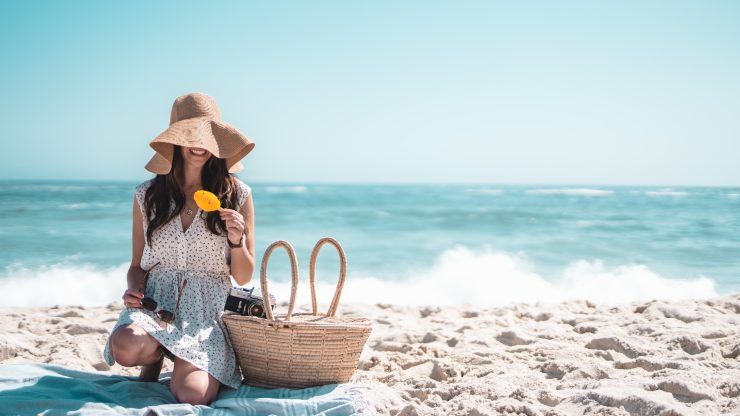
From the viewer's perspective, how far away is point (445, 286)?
7969mm

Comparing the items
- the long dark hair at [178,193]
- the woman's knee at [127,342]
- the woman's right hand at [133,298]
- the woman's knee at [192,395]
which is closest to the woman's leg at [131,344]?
the woman's knee at [127,342]

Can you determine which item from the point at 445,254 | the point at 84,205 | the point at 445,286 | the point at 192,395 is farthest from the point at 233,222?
the point at 84,205

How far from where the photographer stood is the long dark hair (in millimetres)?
3100

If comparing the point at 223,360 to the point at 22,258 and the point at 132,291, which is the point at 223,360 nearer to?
the point at 132,291

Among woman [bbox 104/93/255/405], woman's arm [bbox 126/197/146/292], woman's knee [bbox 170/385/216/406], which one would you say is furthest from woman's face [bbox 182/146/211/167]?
woman's knee [bbox 170/385/216/406]

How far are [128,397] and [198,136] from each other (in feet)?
4.07

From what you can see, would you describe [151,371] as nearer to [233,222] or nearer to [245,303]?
[245,303]

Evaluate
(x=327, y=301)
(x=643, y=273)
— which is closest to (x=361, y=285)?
(x=327, y=301)

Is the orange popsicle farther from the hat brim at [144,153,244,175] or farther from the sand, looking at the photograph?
the sand

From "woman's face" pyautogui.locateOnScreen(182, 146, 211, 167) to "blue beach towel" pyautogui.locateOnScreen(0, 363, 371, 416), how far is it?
3.60 ft

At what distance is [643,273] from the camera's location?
8828 mm

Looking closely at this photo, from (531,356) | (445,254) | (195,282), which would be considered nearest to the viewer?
(195,282)

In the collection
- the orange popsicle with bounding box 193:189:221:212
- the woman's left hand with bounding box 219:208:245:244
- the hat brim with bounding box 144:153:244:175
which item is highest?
the hat brim with bounding box 144:153:244:175

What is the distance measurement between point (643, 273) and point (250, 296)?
7.26m
